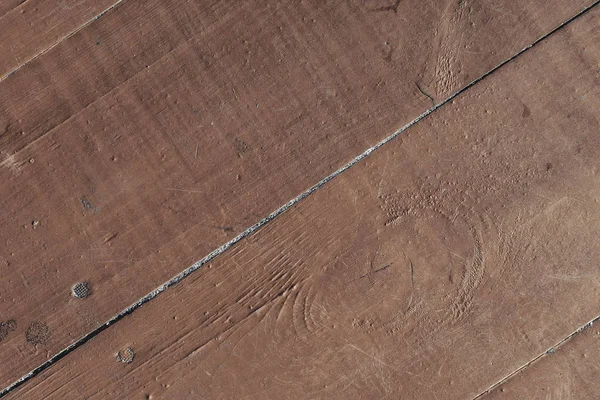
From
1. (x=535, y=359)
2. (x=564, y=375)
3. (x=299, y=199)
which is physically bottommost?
(x=564, y=375)

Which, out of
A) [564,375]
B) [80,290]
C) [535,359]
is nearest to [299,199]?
[80,290]

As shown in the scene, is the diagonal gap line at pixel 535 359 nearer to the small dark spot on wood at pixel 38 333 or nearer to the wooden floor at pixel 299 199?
the wooden floor at pixel 299 199

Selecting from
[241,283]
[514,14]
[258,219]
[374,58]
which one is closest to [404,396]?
[241,283]

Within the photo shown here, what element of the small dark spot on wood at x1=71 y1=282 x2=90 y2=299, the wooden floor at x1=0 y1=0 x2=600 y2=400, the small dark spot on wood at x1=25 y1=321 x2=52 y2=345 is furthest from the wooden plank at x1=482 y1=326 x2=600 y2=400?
the small dark spot on wood at x1=25 y1=321 x2=52 y2=345

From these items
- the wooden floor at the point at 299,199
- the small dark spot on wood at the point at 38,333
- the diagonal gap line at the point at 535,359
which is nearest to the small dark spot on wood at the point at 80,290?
the wooden floor at the point at 299,199

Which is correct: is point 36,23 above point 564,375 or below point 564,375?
above

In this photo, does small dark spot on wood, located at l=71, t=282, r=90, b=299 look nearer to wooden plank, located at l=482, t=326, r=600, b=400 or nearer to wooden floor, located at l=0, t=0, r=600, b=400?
wooden floor, located at l=0, t=0, r=600, b=400

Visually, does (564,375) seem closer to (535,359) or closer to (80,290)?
(535,359)
